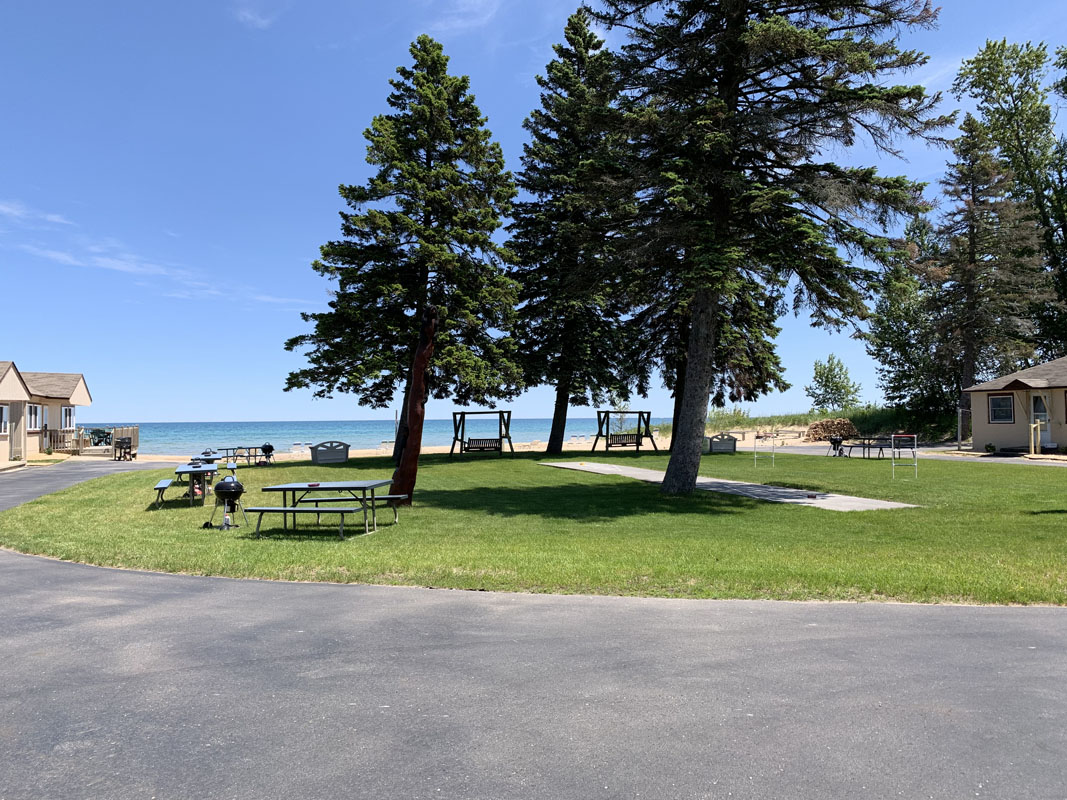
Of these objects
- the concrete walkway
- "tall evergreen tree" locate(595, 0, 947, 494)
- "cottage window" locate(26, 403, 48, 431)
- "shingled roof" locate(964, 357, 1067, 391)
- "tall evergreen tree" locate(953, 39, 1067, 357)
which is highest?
"tall evergreen tree" locate(953, 39, 1067, 357)

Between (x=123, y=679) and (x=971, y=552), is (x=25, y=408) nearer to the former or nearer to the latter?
(x=123, y=679)

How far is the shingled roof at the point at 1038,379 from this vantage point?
102 feet

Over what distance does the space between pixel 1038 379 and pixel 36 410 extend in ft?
167

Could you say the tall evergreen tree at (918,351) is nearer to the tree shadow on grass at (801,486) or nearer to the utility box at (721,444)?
the utility box at (721,444)

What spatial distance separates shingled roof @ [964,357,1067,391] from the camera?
31.0 m

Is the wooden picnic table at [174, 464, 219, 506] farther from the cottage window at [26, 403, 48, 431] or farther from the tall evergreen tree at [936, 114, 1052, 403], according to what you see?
the tall evergreen tree at [936, 114, 1052, 403]

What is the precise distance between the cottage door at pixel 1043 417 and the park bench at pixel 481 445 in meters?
25.2

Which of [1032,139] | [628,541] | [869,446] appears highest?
[1032,139]

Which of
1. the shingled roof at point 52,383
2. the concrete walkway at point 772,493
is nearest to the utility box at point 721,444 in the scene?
the concrete walkway at point 772,493

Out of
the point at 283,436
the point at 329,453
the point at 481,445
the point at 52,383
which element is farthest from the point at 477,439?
the point at 283,436

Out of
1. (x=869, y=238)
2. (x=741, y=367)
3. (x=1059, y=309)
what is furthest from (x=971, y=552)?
(x=1059, y=309)

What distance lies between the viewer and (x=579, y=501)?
52.5ft

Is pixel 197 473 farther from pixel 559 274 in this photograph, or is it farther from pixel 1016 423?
pixel 1016 423

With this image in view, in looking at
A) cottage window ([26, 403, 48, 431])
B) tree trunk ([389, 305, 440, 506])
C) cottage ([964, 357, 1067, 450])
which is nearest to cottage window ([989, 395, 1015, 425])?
cottage ([964, 357, 1067, 450])
